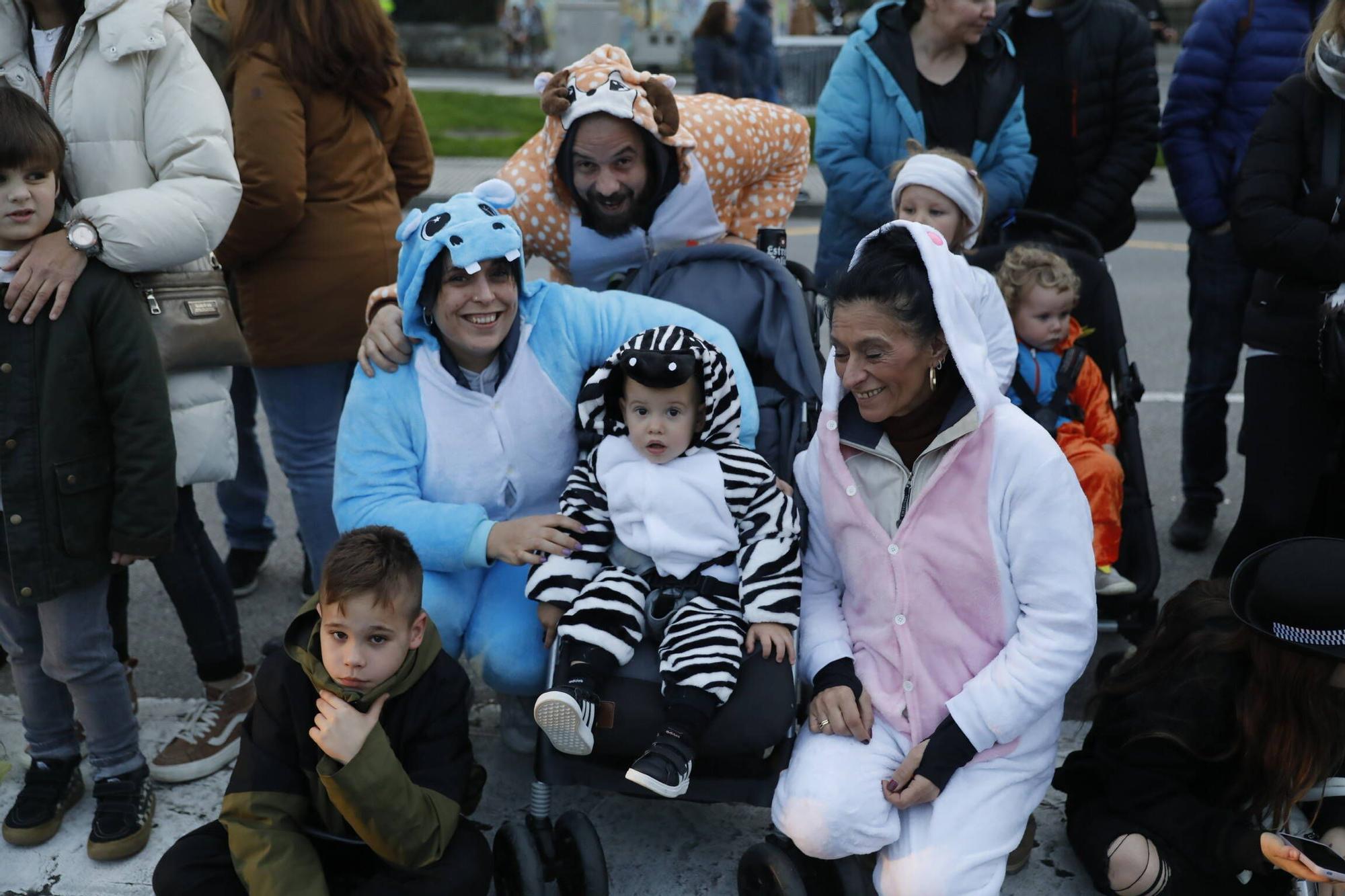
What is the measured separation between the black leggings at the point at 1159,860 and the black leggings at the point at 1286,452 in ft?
3.08

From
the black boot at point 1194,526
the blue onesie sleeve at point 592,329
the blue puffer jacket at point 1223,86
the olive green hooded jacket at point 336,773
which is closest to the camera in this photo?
the olive green hooded jacket at point 336,773

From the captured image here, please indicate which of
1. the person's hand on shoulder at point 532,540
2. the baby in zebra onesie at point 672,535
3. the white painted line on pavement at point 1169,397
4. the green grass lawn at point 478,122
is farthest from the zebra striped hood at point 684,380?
the green grass lawn at point 478,122

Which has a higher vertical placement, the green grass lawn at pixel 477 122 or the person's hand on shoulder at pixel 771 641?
the person's hand on shoulder at pixel 771 641

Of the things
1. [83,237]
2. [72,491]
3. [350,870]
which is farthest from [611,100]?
[350,870]

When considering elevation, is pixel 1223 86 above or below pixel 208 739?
above

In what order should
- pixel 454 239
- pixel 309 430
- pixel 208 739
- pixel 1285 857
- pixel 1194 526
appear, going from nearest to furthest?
1. pixel 1285 857
2. pixel 454 239
3. pixel 208 739
4. pixel 309 430
5. pixel 1194 526

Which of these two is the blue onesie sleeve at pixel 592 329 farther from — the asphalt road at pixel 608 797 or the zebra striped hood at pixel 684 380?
the asphalt road at pixel 608 797

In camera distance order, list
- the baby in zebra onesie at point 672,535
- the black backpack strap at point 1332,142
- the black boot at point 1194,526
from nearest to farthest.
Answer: the baby in zebra onesie at point 672,535
the black backpack strap at point 1332,142
the black boot at point 1194,526

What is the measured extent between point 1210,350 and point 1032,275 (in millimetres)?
1421

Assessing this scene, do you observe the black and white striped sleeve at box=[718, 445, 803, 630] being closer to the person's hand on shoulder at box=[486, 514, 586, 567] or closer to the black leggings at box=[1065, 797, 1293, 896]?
the person's hand on shoulder at box=[486, 514, 586, 567]

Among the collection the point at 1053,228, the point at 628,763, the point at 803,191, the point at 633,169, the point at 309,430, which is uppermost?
the point at 633,169

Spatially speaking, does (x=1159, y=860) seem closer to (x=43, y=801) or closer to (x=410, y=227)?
(x=410, y=227)

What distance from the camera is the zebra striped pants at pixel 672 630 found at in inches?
Result: 104

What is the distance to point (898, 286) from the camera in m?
2.61
